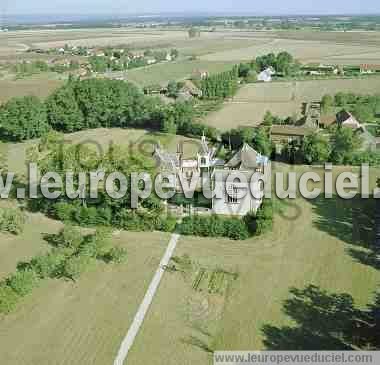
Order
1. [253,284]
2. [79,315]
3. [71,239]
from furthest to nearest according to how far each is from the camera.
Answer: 1. [71,239]
2. [253,284]
3. [79,315]

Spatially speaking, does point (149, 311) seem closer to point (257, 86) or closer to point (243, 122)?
point (243, 122)

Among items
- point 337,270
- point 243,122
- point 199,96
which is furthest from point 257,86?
point 337,270

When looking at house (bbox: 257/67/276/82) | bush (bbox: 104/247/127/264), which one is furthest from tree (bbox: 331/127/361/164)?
house (bbox: 257/67/276/82)

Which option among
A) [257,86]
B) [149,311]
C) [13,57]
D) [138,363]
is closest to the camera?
[138,363]

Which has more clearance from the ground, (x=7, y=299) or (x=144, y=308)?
(x=7, y=299)

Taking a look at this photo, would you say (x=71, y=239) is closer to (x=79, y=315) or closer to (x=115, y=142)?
(x=79, y=315)

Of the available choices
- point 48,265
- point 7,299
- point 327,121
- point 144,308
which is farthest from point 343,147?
point 7,299

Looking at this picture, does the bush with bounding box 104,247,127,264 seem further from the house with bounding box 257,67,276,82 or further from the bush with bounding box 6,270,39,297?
the house with bounding box 257,67,276,82
